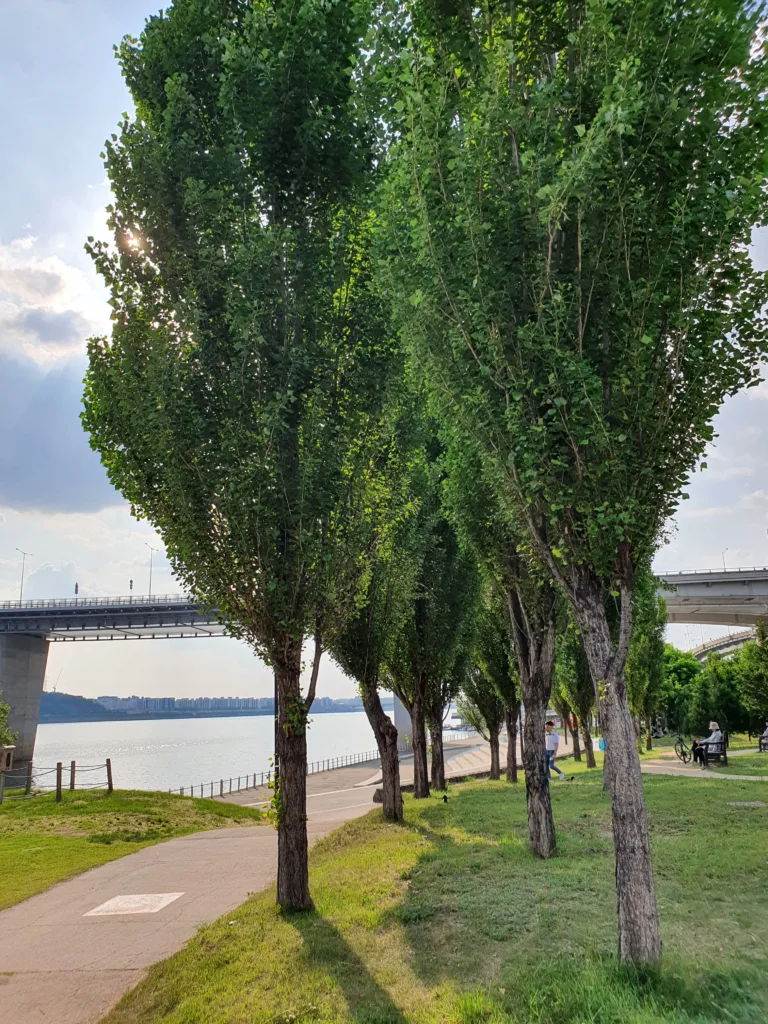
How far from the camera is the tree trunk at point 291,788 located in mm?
8523

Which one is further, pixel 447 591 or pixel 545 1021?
pixel 447 591

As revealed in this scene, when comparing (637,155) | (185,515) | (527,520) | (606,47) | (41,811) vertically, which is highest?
(606,47)

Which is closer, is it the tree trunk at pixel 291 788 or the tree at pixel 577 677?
the tree trunk at pixel 291 788

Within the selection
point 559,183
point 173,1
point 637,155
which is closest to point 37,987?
point 559,183

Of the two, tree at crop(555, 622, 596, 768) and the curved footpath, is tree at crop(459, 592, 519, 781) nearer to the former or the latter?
tree at crop(555, 622, 596, 768)

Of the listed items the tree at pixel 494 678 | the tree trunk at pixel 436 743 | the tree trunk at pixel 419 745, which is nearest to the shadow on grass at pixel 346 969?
the tree trunk at pixel 419 745

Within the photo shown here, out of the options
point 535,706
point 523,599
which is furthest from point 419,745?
point 523,599

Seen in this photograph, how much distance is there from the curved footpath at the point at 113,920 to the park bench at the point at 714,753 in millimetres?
16639

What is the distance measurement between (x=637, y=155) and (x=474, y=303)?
1893 millimetres

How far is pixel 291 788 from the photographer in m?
8.80

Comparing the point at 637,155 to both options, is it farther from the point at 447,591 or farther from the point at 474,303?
the point at 447,591

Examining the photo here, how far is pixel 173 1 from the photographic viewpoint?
9828 mm

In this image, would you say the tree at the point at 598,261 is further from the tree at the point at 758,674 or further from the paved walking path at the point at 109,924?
the tree at the point at 758,674

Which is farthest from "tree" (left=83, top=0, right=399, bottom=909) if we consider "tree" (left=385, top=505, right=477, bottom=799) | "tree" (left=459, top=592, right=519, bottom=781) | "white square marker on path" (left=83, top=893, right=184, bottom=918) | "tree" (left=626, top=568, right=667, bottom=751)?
"tree" (left=626, top=568, right=667, bottom=751)
